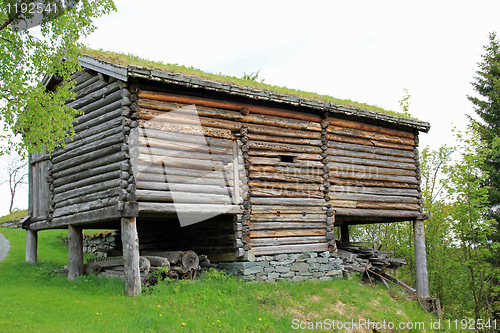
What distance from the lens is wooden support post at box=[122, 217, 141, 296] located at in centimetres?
986

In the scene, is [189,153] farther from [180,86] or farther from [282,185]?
[282,185]

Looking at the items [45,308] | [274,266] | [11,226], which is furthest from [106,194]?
[11,226]

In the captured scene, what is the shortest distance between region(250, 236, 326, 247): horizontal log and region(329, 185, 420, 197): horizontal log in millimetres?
1670

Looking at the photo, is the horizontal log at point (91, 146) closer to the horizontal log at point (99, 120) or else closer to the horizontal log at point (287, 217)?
the horizontal log at point (99, 120)

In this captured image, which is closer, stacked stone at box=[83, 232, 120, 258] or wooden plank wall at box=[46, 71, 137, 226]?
wooden plank wall at box=[46, 71, 137, 226]

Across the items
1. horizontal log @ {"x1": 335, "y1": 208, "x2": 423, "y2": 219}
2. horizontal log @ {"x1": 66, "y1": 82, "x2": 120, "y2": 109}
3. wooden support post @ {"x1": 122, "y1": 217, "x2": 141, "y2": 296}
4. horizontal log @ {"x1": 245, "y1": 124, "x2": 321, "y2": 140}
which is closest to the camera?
wooden support post @ {"x1": 122, "y1": 217, "x2": 141, "y2": 296}

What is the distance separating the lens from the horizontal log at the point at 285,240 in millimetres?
12156

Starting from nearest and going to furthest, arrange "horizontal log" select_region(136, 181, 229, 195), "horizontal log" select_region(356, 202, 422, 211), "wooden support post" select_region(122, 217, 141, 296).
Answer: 1. "wooden support post" select_region(122, 217, 141, 296)
2. "horizontal log" select_region(136, 181, 229, 195)
3. "horizontal log" select_region(356, 202, 422, 211)

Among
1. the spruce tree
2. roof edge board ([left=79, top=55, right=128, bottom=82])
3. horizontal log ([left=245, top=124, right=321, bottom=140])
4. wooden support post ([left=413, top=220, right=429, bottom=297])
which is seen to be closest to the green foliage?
roof edge board ([left=79, top=55, right=128, bottom=82])

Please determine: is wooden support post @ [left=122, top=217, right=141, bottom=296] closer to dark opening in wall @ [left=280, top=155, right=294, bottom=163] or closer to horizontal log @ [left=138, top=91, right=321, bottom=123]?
horizontal log @ [left=138, top=91, right=321, bottom=123]

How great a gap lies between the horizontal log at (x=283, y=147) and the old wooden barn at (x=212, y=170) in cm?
4

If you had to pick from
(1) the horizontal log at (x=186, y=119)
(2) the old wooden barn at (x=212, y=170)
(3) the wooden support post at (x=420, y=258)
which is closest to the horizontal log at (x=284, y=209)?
(2) the old wooden barn at (x=212, y=170)

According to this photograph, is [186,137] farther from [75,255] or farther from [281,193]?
[75,255]

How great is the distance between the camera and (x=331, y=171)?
13977 mm
